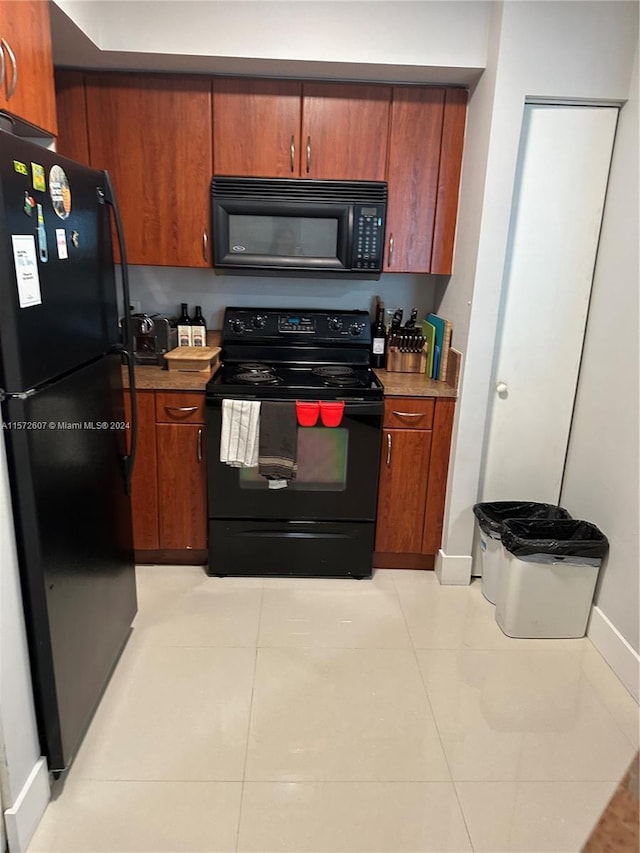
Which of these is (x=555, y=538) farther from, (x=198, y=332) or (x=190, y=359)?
(x=198, y=332)

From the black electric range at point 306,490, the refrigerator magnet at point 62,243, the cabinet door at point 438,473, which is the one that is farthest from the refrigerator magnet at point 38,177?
the cabinet door at point 438,473

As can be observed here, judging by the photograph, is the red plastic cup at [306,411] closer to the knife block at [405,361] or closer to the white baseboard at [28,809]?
the knife block at [405,361]

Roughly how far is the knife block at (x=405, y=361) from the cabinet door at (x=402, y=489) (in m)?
0.45

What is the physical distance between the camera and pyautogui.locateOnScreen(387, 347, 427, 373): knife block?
2.95 meters

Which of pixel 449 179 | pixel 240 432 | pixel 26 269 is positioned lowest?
pixel 240 432

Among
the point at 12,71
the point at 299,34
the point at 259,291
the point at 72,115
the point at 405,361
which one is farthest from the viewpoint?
the point at 259,291

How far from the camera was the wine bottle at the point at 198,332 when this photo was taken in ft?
9.58

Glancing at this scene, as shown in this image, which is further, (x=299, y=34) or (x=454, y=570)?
(x=454, y=570)

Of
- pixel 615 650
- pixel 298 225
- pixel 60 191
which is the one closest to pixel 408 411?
pixel 298 225

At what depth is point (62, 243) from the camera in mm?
1526

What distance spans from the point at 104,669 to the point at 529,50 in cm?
271

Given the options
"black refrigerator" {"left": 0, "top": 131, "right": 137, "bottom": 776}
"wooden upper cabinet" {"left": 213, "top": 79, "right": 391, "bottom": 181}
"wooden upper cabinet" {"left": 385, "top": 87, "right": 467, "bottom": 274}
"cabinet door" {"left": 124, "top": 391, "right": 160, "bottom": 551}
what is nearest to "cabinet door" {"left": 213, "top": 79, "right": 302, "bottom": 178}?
"wooden upper cabinet" {"left": 213, "top": 79, "right": 391, "bottom": 181}

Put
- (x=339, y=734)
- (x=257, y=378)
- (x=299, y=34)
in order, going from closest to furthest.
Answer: (x=339, y=734) → (x=299, y=34) → (x=257, y=378)

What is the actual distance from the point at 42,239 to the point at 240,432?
123cm
